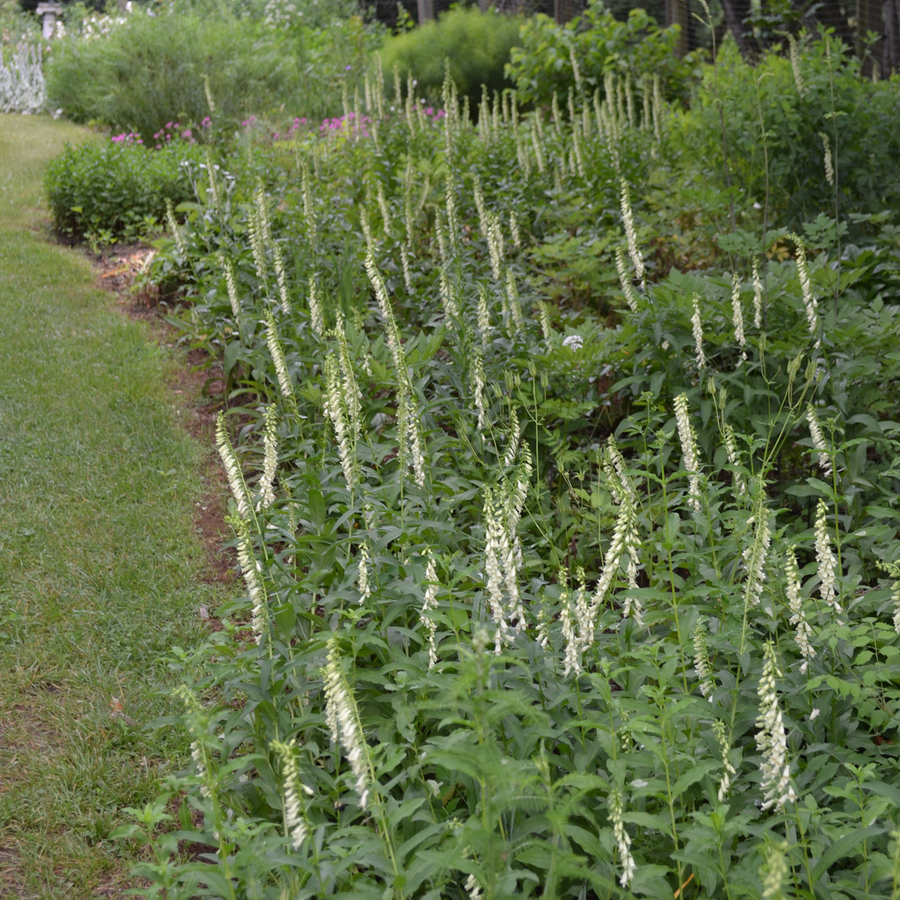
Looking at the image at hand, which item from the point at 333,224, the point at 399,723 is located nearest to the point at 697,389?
the point at 399,723

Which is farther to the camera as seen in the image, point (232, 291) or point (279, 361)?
point (232, 291)

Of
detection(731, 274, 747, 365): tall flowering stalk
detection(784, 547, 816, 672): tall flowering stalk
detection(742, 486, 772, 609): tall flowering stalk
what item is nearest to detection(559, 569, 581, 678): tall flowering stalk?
detection(742, 486, 772, 609): tall flowering stalk

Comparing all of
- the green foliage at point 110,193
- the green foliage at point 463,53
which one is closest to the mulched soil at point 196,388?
the green foliage at point 110,193

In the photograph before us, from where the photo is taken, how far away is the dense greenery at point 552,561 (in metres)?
2.04

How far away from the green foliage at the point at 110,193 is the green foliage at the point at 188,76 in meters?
2.12

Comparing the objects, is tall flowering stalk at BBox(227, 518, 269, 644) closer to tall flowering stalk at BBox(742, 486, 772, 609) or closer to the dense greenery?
the dense greenery

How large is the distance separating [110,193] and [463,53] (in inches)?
314

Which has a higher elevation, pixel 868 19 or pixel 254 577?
pixel 868 19

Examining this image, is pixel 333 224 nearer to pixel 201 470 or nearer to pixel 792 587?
pixel 201 470

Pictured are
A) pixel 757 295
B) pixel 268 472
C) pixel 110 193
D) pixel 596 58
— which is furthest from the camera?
pixel 596 58

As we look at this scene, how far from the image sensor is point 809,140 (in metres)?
6.35

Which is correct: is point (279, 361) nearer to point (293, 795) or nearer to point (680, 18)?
point (293, 795)

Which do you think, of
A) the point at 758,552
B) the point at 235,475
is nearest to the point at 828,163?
the point at 758,552

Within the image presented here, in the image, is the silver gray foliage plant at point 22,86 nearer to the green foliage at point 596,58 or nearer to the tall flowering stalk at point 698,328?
the green foliage at point 596,58
